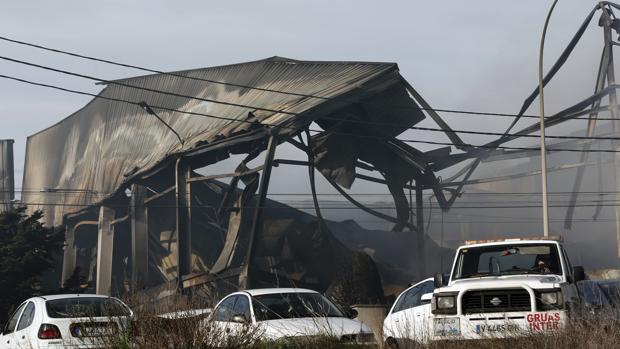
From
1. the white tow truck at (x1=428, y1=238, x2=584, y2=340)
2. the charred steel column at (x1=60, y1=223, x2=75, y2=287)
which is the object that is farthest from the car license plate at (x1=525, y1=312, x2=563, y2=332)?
the charred steel column at (x1=60, y1=223, x2=75, y2=287)

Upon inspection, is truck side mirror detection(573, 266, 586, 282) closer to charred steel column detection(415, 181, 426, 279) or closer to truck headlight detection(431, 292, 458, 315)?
truck headlight detection(431, 292, 458, 315)

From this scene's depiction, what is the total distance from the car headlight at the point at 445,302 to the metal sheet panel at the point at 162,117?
2502cm

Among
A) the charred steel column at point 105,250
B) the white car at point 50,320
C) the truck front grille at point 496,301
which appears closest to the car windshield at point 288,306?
the white car at point 50,320

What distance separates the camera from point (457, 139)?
1795 inches

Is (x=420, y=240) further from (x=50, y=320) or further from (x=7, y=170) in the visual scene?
(x=7, y=170)

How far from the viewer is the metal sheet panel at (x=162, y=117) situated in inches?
1713

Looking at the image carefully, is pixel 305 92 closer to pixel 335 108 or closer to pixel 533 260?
pixel 335 108

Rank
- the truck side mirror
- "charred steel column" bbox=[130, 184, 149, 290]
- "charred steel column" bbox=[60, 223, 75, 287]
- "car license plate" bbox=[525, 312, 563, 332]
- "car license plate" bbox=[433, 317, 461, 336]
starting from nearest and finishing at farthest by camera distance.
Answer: "car license plate" bbox=[525, 312, 563, 332], "car license plate" bbox=[433, 317, 461, 336], the truck side mirror, "charred steel column" bbox=[130, 184, 149, 290], "charred steel column" bbox=[60, 223, 75, 287]

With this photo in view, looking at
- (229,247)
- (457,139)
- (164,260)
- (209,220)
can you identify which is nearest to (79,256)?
(164,260)

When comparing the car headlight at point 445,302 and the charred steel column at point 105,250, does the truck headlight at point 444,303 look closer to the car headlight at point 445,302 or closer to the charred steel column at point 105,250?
the car headlight at point 445,302

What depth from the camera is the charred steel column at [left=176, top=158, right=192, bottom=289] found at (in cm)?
4594

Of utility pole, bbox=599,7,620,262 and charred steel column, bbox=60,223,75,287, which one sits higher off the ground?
utility pole, bbox=599,7,620,262

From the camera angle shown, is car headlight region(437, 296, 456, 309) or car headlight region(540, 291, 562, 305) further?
car headlight region(437, 296, 456, 309)

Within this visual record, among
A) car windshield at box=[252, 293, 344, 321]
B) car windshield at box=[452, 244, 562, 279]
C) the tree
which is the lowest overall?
car windshield at box=[252, 293, 344, 321]
